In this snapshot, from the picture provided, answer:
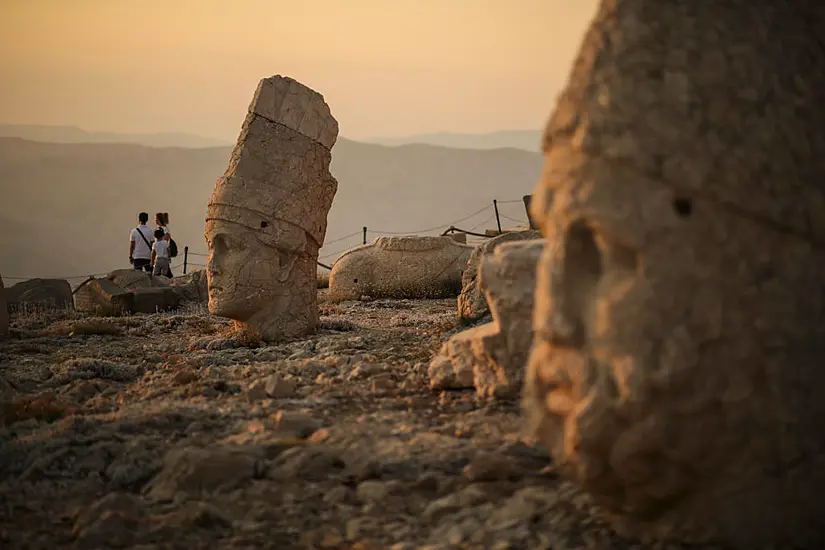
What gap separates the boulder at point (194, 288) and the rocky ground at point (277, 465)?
588 cm

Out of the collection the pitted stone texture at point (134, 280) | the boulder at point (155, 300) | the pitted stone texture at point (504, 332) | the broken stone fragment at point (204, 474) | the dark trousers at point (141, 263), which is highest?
the dark trousers at point (141, 263)

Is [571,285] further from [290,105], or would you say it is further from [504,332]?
[290,105]

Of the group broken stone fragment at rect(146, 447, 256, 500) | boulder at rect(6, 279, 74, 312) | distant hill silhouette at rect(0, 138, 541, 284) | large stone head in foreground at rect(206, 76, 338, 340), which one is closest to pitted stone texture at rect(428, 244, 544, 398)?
broken stone fragment at rect(146, 447, 256, 500)

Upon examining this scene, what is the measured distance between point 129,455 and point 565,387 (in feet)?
7.96

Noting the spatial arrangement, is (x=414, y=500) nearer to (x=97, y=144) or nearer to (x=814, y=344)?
(x=814, y=344)

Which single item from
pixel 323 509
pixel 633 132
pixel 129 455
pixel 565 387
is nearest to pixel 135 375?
pixel 129 455

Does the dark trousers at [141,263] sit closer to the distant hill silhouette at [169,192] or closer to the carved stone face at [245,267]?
the carved stone face at [245,267]

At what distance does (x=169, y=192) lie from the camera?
206ft

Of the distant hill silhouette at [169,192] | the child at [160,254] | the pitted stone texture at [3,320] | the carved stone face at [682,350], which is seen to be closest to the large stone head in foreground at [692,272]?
the carved stone face at [682,350]

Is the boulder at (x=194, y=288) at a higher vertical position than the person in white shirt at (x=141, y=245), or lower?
lower

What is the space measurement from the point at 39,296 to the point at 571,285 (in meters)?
11.0

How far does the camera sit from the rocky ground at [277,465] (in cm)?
340

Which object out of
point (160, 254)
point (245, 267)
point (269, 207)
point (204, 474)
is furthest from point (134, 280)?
point (204, 474)

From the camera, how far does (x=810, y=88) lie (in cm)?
298
